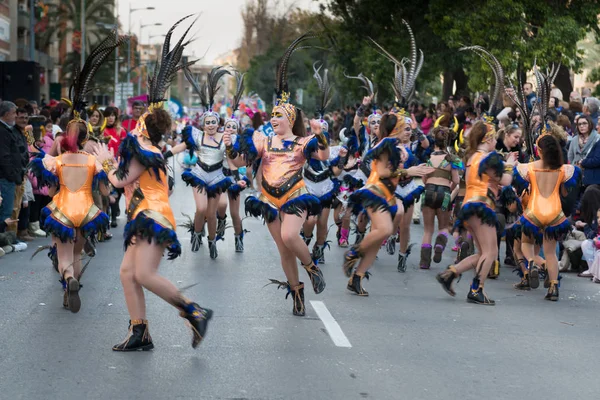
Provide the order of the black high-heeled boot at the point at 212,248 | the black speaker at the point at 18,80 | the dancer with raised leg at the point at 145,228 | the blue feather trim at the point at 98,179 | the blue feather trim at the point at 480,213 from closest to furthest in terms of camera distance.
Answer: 1. the dancer with raised leg at the point at 145,228
2. the blue feather trim at the point at 98,179
3. the blue feather trim at the point at 480,213
4. the black high-heeled boot at the point at 212,248
5. the black speaker at the point at 18,80

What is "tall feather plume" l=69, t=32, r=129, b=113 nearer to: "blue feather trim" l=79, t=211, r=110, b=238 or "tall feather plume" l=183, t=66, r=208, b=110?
"blue feather trim" l=79, t=211, r=110, b=238

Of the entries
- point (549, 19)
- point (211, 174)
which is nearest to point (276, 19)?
point (549, 19)

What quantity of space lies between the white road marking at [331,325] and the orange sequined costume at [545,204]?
258 centimetres

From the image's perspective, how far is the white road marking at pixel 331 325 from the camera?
8.28m

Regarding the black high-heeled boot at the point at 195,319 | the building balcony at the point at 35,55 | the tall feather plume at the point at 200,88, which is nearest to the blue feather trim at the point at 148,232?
the black high-heeled boot at the point at 195,319

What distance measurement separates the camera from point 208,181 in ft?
46.2

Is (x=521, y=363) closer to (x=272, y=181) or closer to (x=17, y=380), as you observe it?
(x=272, y=181)

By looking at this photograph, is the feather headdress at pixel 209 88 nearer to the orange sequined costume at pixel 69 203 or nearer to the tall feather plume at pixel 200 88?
the tall feather plume at pixel 200 88

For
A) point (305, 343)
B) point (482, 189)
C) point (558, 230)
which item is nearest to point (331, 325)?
point (305, 343)

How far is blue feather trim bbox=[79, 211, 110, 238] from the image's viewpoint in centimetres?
969

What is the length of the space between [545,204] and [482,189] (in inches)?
37.6

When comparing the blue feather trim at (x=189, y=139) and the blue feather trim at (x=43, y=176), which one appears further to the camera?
the blue feather trim at (x=189, y=139)

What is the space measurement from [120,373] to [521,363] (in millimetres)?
2926

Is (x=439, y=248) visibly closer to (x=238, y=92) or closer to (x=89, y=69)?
(x=238, y=92)
